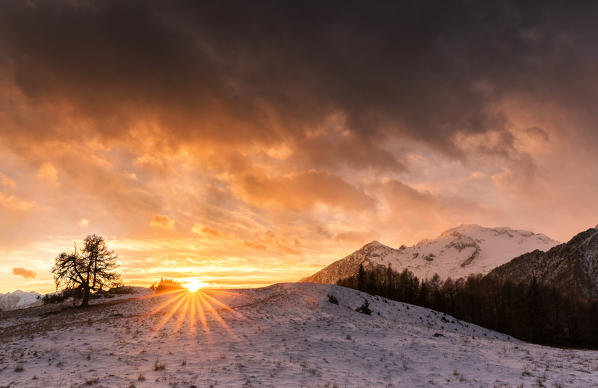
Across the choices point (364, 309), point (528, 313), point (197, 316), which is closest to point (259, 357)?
point (197, 316)

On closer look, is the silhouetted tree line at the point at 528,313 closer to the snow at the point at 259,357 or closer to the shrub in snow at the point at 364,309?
the shrub in snow at the point at 364,309

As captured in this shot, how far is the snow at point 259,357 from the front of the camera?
46.7 ft

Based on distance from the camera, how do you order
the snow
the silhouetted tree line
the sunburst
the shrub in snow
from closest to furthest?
the snow < the sunburst < the shrub in snow < the silhouetted tree line

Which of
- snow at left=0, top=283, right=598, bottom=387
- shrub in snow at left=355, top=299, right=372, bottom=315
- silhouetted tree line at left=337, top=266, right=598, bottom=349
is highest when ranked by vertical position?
snow at left=0, top=283, right=598, bottom=387

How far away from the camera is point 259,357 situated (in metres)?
17.8

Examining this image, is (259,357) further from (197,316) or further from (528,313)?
(528,313)

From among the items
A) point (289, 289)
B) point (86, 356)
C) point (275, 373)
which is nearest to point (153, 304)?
point (289, 289)

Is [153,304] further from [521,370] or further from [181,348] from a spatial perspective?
[521,370]

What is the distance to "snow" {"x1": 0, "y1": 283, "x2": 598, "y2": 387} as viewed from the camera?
14247 millimetres

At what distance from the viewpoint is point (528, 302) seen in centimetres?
6494

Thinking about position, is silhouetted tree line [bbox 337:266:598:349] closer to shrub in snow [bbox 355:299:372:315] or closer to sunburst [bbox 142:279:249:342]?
shrub in snow [bbox 355:299:372:315]

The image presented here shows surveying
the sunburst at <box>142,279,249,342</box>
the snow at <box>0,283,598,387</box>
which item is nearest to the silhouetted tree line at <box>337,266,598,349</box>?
the snow at <box>0,283,598,387</box>

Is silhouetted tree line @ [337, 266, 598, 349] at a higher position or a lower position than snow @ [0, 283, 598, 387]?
lower

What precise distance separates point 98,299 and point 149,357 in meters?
48.3
